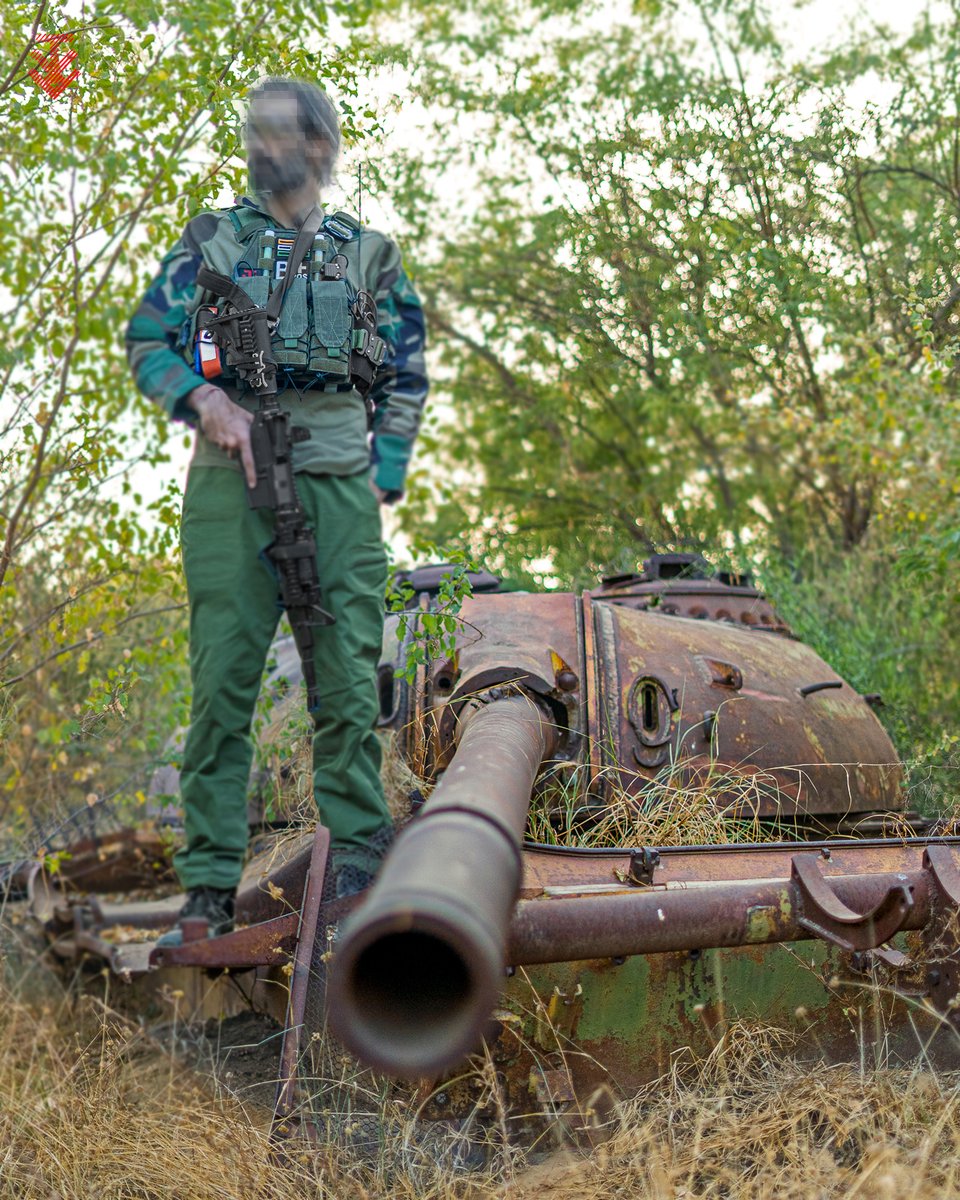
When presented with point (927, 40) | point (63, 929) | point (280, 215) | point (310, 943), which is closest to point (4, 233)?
point (280, 215)

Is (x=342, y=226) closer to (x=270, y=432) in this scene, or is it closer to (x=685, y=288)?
(x=270, y=432)

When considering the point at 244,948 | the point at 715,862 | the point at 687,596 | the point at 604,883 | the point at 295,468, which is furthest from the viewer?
the point at 687,596

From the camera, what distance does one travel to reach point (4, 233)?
205 inches

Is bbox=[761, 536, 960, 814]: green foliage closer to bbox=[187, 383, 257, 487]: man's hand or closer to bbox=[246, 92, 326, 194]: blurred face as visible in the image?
bbox=[187, 383, 257, 487]: man's hand

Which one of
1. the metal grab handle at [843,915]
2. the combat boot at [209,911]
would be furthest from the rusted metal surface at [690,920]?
the combat boot at [209,911]

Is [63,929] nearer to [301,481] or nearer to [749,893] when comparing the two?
[301,481]

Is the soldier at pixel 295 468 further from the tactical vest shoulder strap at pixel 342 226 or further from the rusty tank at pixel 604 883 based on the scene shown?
the rusty tank at pixel 604 883

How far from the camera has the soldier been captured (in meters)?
3.37

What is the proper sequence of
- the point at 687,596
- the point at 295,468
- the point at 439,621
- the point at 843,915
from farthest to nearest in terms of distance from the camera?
the point at 687,596
the point at 439,621
the point at 295,468
the point at 843,915

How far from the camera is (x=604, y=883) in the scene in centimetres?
329

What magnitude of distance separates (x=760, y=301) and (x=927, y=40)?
2689 millimetres

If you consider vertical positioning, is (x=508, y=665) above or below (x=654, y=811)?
above

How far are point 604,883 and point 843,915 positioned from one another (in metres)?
0.57

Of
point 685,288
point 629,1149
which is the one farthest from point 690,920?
point 685,288
